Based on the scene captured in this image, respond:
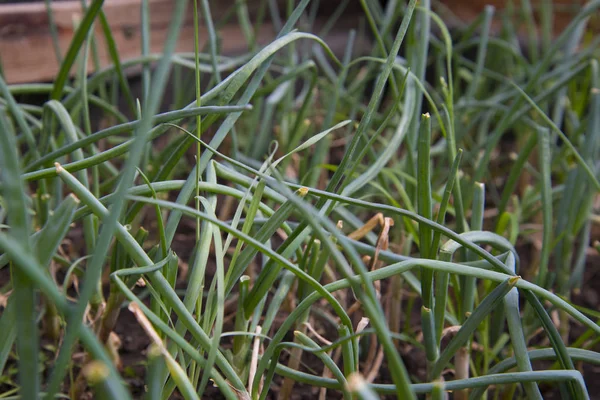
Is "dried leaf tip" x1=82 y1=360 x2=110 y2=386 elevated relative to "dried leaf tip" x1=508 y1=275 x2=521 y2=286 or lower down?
elevated

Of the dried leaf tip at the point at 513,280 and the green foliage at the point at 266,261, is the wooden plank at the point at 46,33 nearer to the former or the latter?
the green foliage at the point at 266,261

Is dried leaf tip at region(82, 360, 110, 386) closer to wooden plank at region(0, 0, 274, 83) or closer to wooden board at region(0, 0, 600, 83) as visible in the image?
wooden board at region(0, 0, 600, 83)

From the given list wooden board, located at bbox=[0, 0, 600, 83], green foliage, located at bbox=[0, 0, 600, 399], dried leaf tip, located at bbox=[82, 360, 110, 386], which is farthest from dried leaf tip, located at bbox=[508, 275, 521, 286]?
wooden board, located at bbox=[0, 0, 600, 83]

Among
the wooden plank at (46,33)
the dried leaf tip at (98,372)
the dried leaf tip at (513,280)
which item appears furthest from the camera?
the wooden plank at (46,33)

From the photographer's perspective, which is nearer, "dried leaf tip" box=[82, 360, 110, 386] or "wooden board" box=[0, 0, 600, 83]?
"dried leaf tip" box=[82, 360, 110, 386]

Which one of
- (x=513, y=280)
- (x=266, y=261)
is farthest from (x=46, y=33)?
(x=513, y=280)

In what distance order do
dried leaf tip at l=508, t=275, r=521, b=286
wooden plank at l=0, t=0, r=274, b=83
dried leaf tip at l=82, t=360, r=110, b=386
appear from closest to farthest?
dried leaf tip at l=82, t=360, r=110, b=386, dried leaf tip at l=508, t=275, r=521, b=286, wooden plank at l=0, t=0, r=274, b=83

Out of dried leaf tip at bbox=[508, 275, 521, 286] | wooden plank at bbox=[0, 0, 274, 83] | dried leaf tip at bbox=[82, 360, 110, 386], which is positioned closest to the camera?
dried leaf tip at bbox=[82, 360, 110, 386]

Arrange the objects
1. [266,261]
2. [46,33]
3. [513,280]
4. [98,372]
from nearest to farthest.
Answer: [98,372] < [513,280] < [266,261] < [46,33]

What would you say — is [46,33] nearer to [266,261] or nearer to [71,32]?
[71,32]

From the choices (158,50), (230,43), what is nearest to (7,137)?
(158,50)

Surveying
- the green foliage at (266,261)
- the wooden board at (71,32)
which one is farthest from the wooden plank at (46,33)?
the green foliage at (266,261)
